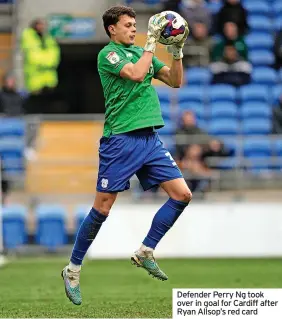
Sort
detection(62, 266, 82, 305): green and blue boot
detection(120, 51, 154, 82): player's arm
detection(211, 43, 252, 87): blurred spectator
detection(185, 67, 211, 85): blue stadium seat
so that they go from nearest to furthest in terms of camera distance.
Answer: detection(120, 51, 154, 82): player's arm < detection(62, 266, 82, 305): green and blue boot < detection(211, 43, 252, 87): blurred spectator < detection(185, 67, 211, 85): blue stadium seat

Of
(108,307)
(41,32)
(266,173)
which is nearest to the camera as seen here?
(108,307)

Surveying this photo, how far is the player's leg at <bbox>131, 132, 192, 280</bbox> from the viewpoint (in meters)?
8.20

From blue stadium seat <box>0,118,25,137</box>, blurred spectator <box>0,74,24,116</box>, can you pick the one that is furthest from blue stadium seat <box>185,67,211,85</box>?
blue stadium seat <box>0,118,25,137</box>

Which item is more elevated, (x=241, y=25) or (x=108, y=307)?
(x=241, y=25)

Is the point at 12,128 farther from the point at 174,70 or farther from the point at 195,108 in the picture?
the point at 174,70

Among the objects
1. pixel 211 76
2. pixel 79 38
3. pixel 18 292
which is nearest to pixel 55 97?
pixel 79 38

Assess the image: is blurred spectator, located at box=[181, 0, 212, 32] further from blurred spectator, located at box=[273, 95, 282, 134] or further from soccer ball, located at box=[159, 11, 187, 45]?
soccer ball, located at box=[159, 11, 187, 45]

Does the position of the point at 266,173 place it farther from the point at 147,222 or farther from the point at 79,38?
the point at 79,38

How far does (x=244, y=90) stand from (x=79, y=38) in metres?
3.76

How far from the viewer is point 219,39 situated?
19.7 metres

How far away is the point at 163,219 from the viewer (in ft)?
27.2

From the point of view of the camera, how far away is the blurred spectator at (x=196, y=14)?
1970cm
